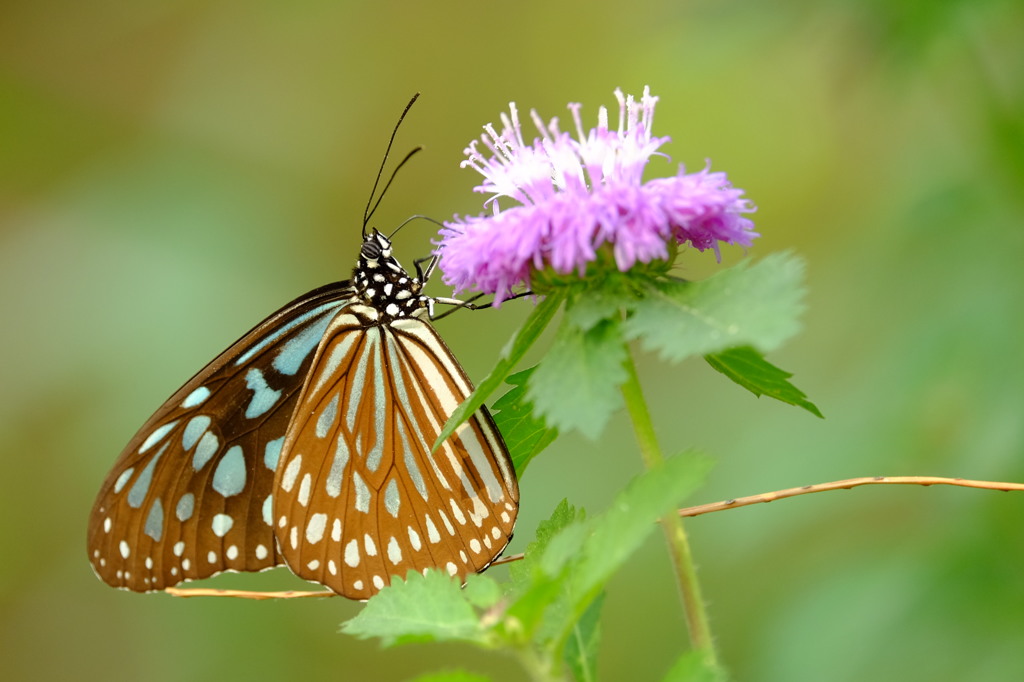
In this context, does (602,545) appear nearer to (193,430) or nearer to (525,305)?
(193,430)

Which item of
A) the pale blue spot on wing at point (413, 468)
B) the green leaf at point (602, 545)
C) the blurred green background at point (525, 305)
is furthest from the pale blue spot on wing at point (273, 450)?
the green leaf at point (602, 545)

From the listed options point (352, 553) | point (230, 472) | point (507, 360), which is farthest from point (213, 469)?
point (507, 360)

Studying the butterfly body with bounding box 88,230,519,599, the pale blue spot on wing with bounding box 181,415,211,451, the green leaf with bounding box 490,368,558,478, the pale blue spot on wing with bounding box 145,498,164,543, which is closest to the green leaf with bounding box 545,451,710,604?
the green leaf with bounding box 490,368,558,478

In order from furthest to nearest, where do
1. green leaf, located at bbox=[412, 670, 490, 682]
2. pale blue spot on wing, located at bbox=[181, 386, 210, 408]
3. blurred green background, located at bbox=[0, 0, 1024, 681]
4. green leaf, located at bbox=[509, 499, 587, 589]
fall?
blurred green background, located at bbox=[0, 0, 1024, 681] < pale blue spot on wing, located at bbox=[181, 386, 210, 408] < green leaf, located at bbox=[509, 499, 587, 589] < green leaf, located at bbox=[412, 670, 490, 682]

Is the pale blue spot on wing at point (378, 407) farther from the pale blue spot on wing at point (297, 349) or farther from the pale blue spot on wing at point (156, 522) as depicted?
the pale blue spot on wing at point (156, 522)

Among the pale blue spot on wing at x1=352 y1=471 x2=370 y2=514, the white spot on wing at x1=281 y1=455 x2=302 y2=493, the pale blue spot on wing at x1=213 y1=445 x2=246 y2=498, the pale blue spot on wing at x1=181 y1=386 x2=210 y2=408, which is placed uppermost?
the pale blue spot on wing at x1=181 y1=386 x2=210 y2=408

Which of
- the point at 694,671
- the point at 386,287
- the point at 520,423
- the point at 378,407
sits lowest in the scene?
the point at 694,671

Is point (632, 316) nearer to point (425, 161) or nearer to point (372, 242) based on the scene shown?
point (372, 242)

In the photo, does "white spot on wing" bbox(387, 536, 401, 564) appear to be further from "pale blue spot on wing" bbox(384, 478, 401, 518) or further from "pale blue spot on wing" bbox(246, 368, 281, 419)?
"pale blue spot on wing" bbox(246, 368, 281, 419)
